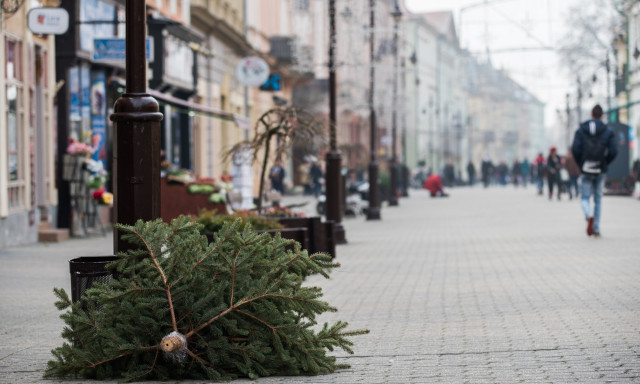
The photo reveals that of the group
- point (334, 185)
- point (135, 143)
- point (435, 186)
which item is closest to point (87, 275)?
point (135, 143)

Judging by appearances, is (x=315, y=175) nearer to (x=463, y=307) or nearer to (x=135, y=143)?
(x=463, y=307)

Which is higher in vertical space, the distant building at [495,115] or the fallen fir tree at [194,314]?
the distant building at [495,115]

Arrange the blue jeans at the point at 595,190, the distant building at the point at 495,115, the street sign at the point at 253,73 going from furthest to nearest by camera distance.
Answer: the distant building at the point at 495,115
the street sign at the point at 253,73
the blue jeans at the point at 595,190

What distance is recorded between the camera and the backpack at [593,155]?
67.8 feet

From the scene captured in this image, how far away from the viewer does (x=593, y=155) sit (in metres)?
20.7

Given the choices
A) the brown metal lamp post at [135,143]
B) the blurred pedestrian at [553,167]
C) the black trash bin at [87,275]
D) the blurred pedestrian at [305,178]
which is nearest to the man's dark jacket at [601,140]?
the brown metal lamp post at [135,143]

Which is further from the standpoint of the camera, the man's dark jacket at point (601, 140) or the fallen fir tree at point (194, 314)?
the man's dark jacket at point (601, 140)

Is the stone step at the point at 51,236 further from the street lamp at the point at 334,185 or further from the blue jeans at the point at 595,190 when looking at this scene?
the blue jeans at the point at 595,190

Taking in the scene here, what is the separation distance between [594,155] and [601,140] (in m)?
0.37

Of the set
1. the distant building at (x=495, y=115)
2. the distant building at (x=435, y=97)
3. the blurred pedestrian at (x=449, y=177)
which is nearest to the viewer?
the blurred pedestrian at (x=449, y=177)

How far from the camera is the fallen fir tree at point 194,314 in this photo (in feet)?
23.4

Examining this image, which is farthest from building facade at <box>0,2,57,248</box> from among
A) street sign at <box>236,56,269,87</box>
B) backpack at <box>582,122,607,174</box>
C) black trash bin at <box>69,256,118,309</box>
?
black trash bin at <box>69,256,118,309</box>

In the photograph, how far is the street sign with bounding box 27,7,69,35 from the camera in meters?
19.4

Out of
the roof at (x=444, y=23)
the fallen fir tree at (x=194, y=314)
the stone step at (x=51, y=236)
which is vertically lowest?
the stone step at (x=51, y=236)
